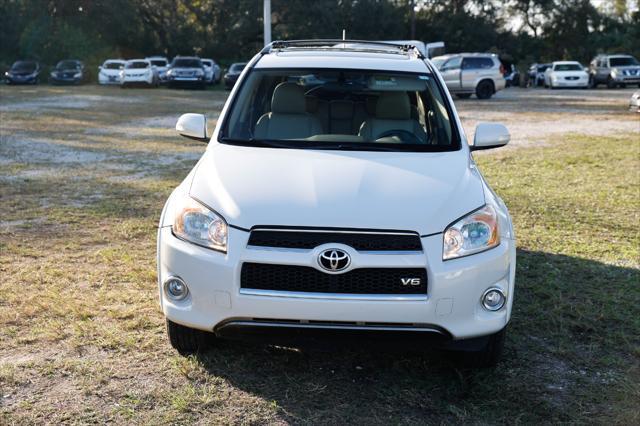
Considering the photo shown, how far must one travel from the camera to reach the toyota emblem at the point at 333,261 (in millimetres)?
3605

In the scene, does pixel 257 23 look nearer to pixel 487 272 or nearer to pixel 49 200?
pixel 49 200

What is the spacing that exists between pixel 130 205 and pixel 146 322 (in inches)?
152

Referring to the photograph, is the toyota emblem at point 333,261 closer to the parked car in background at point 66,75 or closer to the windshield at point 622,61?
the windshield at point 622,61

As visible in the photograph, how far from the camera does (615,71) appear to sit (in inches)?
1503

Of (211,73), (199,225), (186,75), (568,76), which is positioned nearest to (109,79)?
(186,75)

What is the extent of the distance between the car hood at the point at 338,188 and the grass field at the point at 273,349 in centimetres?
64

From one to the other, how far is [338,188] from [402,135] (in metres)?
1.32

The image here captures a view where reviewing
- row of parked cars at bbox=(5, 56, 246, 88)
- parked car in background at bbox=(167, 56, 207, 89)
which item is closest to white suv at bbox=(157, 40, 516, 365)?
row of parked cars at bbox=(5, 56, 246, 88)

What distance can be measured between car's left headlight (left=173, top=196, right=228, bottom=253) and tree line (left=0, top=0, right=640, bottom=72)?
45259 millimetres

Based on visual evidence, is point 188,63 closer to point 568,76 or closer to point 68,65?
point 68,65

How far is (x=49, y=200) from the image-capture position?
8.68m

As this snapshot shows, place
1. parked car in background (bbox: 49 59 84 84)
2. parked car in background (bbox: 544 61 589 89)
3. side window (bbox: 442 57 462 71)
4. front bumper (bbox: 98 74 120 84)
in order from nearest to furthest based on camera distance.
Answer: side window (bbox: 442 57 462 71), parked car in background (bbox: 544 61 589 89), front bumper (bbox: 98 74 120 84), parked car in background (bbox: 49 59 84 84)

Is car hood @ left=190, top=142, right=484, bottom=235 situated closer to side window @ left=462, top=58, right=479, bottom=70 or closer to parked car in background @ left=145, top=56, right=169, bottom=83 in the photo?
side window @ left=462, top=58, right=479, bottom=70

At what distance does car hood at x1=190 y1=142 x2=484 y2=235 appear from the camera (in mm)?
3719
